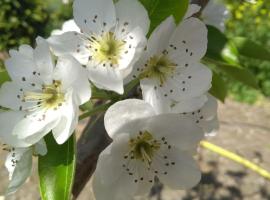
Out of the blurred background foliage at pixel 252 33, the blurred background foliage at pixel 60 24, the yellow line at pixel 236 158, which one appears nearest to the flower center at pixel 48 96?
the yellow line at pixel 236 158

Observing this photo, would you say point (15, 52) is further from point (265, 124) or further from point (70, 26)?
point (265, 124)

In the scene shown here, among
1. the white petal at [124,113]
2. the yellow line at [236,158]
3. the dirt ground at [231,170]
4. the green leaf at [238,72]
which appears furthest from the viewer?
the yellow line at [236,158]

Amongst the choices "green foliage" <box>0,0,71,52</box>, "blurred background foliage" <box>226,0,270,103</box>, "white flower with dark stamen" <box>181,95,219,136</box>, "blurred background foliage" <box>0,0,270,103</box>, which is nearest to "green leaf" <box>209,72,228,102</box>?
"white flower with dark stamen" <box>181,95,219,136</box>

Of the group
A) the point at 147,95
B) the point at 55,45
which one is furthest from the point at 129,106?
the point at 55,45

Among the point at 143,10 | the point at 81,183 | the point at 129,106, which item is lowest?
the point at 81,183

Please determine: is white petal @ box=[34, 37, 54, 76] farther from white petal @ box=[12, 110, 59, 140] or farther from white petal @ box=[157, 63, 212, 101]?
white petal @ box=[157, 63, 212, 101]

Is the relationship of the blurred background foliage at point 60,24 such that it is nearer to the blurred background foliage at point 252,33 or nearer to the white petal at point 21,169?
the blurred background foliage at point 252,33
